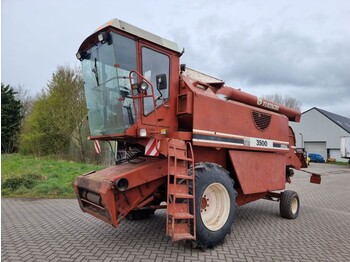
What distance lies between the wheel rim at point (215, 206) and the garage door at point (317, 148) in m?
38.6

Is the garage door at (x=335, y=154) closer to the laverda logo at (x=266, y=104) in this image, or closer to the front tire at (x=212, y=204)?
the laverda logo at (x=266, y=104)

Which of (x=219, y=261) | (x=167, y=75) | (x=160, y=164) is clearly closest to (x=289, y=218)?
(x=219, y=261)

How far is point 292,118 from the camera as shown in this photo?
832 centimetres

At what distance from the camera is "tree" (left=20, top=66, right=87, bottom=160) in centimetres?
2025

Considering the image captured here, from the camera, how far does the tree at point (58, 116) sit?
66.4 ft

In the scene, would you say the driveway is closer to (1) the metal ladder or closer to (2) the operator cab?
(1) the metal ladder

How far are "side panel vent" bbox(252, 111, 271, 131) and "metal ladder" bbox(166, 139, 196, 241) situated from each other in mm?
2344

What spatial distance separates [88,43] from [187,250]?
3.75m

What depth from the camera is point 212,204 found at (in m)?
5.05

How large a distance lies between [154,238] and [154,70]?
293 centimetres

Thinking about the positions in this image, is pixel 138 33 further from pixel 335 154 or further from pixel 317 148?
pixel 317 148

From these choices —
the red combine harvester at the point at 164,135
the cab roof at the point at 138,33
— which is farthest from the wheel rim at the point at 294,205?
the cab roof at the point at 138,33

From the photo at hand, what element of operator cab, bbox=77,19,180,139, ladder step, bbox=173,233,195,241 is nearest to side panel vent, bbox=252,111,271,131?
operator cab, bbox=77,19,180,139

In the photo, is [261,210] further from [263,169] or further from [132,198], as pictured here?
[132,198]
